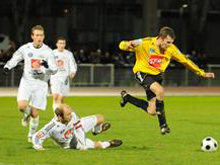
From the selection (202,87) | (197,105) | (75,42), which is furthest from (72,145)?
(75,42)

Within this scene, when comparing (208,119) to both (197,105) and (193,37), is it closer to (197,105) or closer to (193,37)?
(197,105)

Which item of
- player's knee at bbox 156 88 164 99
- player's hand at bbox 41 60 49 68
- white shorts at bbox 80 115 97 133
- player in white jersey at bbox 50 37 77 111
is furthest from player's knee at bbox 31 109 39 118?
player in white jersey at bbox 50 37 77 111

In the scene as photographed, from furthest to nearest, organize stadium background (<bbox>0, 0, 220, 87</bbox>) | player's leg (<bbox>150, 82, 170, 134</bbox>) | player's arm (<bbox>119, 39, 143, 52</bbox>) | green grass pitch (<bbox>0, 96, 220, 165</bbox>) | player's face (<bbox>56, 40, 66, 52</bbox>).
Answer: stadium background (<bbox>0, 0, 220, 87</bbox>) → player's face (<bbox>56, 40, 66, 52</bbox>) → player's leg (<bbox>150, 82, 170, 134</bbox>) → player's arm (<bbox>119, 39, 143, 52</bbox>) → green grass pitch (<bbox>0, 96, 220, 165</bbox>)

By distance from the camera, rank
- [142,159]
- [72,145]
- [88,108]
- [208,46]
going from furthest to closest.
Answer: [208,46], [88,108], [72,145], [142,159]

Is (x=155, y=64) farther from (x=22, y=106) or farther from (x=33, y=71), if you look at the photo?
(x=22, y=106)

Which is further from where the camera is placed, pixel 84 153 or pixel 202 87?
pixel 202 87

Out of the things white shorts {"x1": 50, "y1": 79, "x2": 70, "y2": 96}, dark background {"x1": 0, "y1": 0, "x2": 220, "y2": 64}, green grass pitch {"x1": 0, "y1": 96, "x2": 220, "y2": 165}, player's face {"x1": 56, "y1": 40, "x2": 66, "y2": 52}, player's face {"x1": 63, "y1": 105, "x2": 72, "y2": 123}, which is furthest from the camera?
dark background {"x1": 0, "y1": 0, "x2": 220, "y2": 64}

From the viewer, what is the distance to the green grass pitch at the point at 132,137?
12.6 meters

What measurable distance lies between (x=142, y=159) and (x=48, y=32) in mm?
48029

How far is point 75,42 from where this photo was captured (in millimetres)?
60062

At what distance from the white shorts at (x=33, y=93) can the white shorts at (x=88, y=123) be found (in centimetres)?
181

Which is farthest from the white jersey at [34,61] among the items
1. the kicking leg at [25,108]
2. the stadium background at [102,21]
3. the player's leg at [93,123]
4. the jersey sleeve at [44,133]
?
the stadium background at [102,21]

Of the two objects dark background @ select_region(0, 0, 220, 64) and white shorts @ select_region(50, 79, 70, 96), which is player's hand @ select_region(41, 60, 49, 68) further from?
dark background @ select_region(0, 0, 220, 64)

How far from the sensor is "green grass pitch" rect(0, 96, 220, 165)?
12.6m
